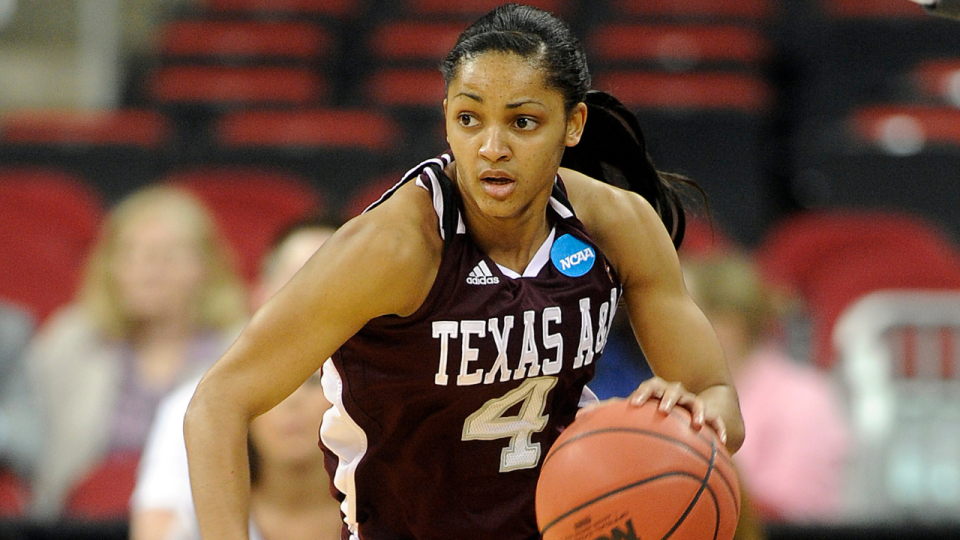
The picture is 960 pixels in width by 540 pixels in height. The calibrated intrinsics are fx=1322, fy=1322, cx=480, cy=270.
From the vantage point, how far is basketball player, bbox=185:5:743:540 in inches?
92.9

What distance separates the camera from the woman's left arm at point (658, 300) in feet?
8.89

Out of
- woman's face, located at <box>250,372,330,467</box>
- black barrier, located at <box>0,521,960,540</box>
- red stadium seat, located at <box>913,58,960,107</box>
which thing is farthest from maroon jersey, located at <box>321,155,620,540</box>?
red stadium seat, located at <box>913,58,960,107</box>

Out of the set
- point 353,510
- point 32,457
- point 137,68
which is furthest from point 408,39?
point 353,510

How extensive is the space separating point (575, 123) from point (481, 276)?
34cm

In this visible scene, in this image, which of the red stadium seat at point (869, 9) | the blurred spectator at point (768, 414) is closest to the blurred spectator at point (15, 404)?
the blurred spectator at point (768, 414)

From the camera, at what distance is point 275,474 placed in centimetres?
361

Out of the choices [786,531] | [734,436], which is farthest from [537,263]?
[786,531]

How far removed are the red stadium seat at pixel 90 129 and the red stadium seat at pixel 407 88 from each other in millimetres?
1410

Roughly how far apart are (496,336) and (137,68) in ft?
27.1

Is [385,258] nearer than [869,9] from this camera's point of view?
Yes

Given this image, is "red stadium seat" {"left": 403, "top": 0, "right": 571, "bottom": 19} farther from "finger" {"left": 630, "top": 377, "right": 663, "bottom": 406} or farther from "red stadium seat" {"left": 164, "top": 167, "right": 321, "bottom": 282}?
"finger" {"left": 630, "top": 377, "right": 663, "bottom": 406}

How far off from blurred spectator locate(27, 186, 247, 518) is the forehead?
2.75 meters

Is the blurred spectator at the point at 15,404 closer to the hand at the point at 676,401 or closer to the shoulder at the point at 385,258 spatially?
the shoulder at the point at 385,258

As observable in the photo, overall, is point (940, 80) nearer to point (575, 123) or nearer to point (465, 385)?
point (575, 123)
